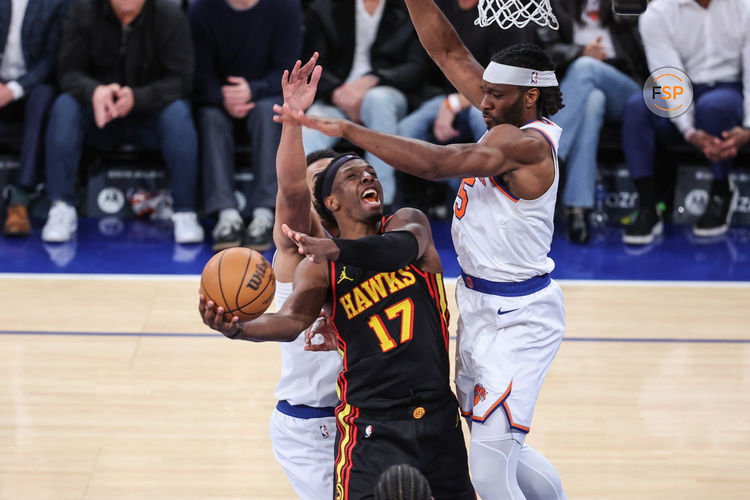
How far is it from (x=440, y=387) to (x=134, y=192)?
5.44 m

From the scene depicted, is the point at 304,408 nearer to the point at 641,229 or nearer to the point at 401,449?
the point at 401,449

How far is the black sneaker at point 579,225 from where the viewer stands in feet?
24.7

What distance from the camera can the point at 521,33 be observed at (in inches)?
277

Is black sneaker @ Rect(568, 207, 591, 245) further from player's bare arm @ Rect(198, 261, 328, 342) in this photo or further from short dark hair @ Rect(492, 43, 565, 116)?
player's bare arm @ Rect(198, 261, 328, 342)

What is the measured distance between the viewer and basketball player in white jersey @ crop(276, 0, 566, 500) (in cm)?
336

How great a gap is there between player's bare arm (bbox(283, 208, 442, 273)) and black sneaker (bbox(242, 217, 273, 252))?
3.85 meters

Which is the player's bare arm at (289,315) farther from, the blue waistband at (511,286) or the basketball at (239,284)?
the blue waistband at (511,286)

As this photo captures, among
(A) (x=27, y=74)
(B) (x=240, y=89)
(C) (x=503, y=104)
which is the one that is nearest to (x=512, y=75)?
(C) (x=503, y=104)

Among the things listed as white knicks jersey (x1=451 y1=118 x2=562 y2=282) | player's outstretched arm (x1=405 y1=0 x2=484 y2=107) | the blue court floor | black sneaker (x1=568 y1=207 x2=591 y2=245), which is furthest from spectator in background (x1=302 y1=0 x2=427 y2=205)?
white knicks jersey (x1=451 y1=118 x2=562 y2=282)

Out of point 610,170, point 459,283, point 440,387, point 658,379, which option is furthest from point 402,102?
point 440,387

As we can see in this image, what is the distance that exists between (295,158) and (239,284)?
508 millimetres

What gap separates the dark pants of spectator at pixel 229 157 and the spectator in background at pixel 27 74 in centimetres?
132

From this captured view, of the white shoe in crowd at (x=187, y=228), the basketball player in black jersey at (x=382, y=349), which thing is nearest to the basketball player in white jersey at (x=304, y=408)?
the basketball player in black jersey at (x=382, y=349)

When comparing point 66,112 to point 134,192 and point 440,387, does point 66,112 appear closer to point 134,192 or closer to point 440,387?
point 134,192
